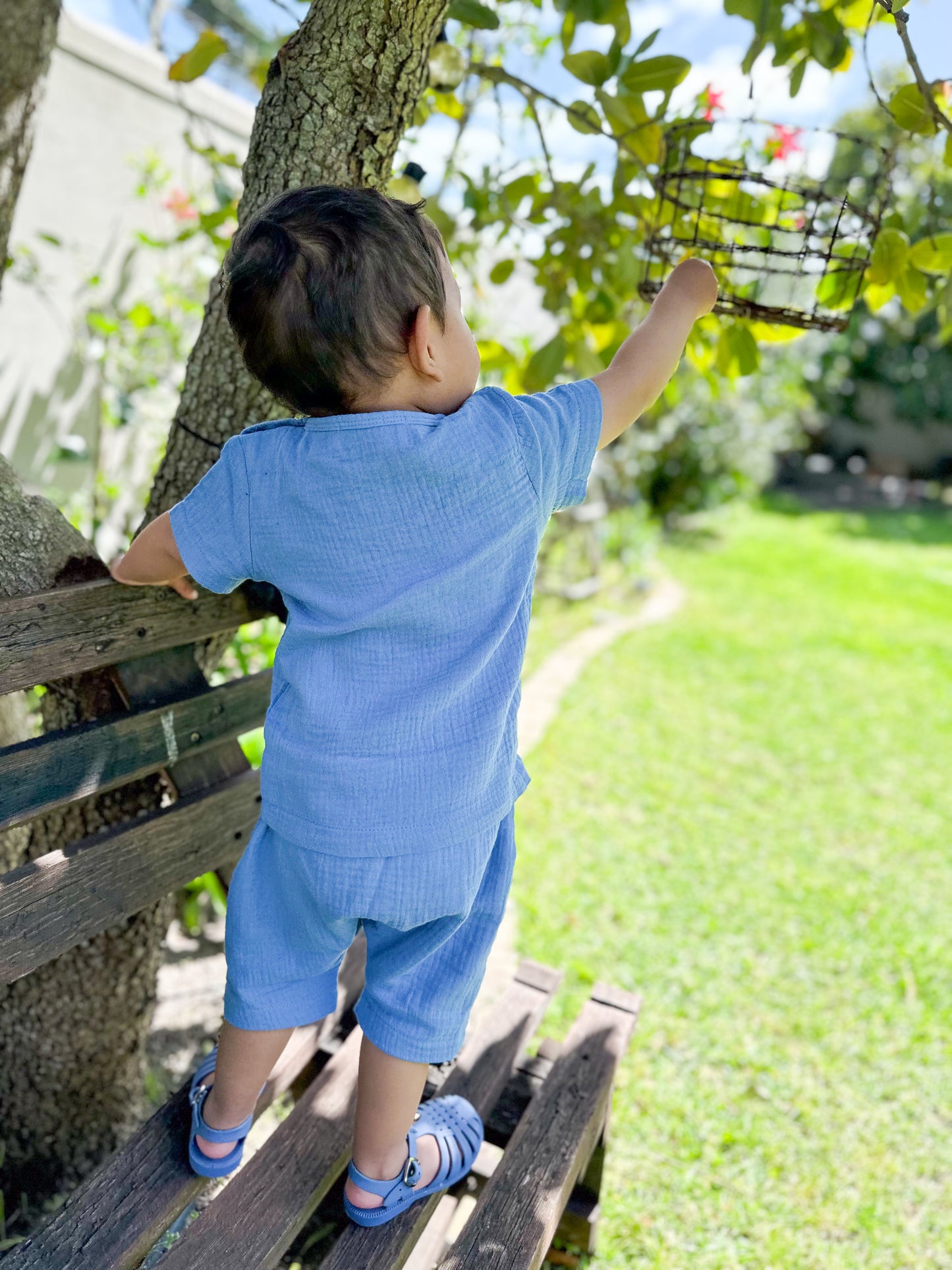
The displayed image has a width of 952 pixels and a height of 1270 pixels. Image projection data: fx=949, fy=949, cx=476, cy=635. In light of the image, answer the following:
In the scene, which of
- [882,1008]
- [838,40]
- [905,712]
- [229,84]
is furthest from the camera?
[229,84]

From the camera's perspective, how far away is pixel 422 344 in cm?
115

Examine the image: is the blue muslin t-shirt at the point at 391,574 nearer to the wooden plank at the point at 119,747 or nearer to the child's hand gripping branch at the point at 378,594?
the child's hand gripping branch at the point at 378,594

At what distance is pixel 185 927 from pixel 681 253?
2.33m

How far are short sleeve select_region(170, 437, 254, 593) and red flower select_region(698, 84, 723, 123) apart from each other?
116 cm

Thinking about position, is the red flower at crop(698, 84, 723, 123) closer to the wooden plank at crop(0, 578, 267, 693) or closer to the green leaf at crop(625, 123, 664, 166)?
the green leaf at crop(625, 123, 664, 166)

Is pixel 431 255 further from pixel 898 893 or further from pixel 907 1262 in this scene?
pixel 898 893

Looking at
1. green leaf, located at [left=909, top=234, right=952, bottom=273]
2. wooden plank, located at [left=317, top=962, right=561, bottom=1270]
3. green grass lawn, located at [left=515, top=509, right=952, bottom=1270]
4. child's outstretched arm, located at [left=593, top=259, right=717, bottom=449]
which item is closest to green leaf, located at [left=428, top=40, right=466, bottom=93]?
child's outstretched arm, located at [left=593, top=259, right=717, bottom=449]

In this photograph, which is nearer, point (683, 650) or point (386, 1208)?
point (386, 1208)

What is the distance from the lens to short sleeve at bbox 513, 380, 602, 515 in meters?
1.21

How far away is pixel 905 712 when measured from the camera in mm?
5258

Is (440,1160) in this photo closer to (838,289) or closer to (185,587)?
(185,587)

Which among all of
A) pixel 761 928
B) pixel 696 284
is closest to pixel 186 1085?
pixel 696 284

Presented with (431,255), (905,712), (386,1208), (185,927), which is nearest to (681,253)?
(431,255)

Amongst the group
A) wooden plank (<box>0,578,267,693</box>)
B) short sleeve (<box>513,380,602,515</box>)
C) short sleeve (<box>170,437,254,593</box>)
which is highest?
short sleeve (<box>513,380,602,515</box>)
